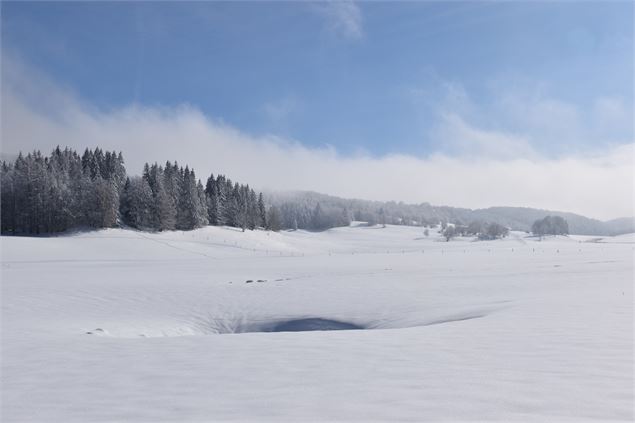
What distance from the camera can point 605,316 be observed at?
10.6 m

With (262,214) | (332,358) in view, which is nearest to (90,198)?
(262,214)

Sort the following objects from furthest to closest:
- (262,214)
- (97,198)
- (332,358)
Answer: (262,214), (97,198), (332,358)

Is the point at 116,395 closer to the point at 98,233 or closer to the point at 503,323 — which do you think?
the point at 503,323

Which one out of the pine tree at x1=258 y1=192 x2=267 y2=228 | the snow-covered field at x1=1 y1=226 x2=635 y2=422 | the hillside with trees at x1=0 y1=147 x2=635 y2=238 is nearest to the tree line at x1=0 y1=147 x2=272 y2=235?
the hillside with trees at x1=0 y1=147 x2=635 y2=238

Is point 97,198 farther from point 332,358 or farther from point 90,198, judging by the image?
point 332,358

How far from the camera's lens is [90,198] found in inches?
2366

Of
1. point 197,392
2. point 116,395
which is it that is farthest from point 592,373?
point 116,395

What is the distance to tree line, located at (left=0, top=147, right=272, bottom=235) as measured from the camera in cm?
6000

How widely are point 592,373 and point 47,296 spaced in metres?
23.4

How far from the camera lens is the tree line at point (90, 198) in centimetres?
6000

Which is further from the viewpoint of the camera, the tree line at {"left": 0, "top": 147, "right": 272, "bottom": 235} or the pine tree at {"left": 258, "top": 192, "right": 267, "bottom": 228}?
the pine tree at {"left": 258, "top": 192, "right": 267, "bottom": 228}

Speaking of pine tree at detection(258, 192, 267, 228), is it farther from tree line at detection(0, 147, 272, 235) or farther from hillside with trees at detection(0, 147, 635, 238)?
tree line at detection(0, 147, 272, 235)

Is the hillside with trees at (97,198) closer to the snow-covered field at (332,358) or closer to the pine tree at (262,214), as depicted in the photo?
the pine tree at (262,214)

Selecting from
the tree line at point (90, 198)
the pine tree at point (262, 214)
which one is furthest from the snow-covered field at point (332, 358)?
the pine tree at point (262, 214)
